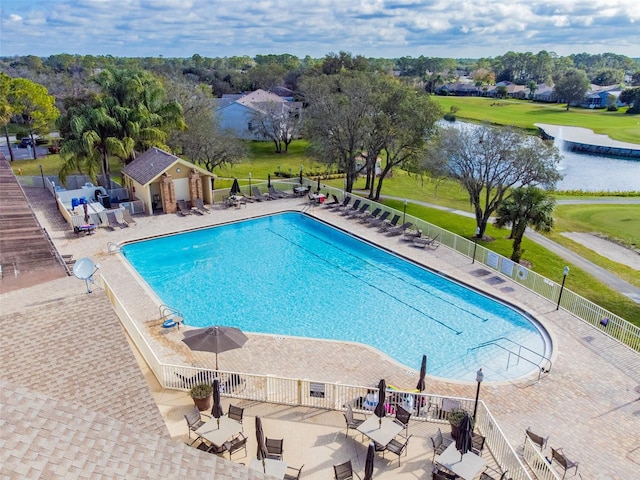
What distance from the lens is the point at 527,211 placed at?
23.0 m

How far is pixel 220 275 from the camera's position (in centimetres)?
2228

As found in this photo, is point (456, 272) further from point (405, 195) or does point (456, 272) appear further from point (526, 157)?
point (405, 195)

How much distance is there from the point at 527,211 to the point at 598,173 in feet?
140

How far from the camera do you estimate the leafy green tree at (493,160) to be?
25.1 metres

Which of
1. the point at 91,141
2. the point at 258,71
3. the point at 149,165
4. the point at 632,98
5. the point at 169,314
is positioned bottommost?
the point at 169,314

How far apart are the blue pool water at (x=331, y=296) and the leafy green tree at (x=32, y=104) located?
2815 centimetres

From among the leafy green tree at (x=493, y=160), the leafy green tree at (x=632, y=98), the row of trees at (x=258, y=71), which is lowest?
the leafy green tree at (x=493, y=160)

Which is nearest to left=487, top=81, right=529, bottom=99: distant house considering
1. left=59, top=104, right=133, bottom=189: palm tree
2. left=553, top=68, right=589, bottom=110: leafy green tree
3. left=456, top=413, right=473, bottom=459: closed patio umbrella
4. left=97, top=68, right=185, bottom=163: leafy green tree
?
left=553, top=68, right=589, bottom=110: leafy green tree

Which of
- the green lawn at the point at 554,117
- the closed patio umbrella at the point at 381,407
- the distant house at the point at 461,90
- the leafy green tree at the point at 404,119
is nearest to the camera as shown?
the closed patio umbrella at the point at 381,407

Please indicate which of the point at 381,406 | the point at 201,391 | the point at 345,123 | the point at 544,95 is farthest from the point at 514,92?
the point at 201,391

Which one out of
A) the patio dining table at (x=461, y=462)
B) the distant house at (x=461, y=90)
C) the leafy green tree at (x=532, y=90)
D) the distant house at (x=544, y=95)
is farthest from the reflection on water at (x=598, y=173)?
the distant house at (x=461, y=90)

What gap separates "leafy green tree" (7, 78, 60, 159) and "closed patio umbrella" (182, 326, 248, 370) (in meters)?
39.2

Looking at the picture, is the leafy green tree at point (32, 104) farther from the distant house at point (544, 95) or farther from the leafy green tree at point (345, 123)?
the distant house at point (544, 95)

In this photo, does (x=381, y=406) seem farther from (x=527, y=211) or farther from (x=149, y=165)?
(x=149, y=165)
